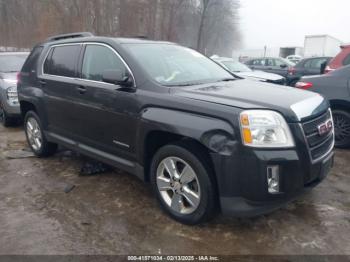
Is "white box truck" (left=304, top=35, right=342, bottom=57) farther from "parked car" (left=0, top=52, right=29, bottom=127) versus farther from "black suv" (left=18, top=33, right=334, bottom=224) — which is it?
"black suv" (left=18, top=33, right=334, bottom=224)

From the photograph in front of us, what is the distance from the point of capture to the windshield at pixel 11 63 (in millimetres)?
7887

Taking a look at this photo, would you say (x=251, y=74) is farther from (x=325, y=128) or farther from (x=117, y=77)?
(x=117, y=77)

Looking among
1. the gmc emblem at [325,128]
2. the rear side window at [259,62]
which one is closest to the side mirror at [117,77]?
the gmc emblem at [325,128]

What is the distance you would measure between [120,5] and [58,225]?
31.1 metres

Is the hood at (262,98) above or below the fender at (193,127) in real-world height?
above

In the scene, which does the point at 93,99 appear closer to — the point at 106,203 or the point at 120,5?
the point at 106,203

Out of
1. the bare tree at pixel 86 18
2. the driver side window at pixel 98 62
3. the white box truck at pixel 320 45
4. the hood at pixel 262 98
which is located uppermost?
the bare tree at pixel 86 18

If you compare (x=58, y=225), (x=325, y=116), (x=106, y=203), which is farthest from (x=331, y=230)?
(x=58, y=225)

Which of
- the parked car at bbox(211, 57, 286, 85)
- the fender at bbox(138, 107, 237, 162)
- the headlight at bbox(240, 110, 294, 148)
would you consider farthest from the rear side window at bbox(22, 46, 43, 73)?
the parked car at bbox(211, 57, 286, 85)

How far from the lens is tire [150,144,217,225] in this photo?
2924 millimetres

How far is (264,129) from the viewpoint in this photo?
8.80 feet

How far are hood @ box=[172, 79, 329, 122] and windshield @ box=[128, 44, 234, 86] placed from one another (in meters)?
0.28

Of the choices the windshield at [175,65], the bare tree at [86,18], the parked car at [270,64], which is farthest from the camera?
the bare tree at [86,18]

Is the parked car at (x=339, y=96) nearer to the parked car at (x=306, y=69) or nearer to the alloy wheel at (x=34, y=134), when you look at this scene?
the alloy wheel at (x=34, y=134)
